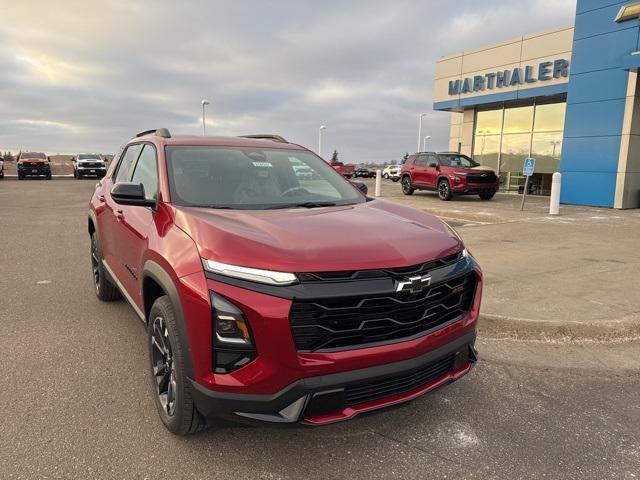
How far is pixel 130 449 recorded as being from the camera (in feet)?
8.86

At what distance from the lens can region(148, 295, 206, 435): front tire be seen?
253 centimetres

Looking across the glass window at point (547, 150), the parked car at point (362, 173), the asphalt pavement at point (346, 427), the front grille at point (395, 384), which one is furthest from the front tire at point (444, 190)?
the parked car at point (362, 173)

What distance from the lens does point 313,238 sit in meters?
2.53

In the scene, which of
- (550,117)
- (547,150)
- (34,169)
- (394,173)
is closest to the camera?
(550,117)

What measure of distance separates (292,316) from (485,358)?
2.38 metres

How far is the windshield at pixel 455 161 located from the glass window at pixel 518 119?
18.9ft

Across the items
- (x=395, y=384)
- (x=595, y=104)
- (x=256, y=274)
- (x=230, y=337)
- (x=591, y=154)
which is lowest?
(x=395, y=384)

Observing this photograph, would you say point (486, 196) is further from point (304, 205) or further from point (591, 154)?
point (304, 205)

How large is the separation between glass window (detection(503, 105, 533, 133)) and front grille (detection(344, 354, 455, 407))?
2274 cm

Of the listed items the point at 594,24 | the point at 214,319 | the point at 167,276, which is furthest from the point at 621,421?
the point at 594,24

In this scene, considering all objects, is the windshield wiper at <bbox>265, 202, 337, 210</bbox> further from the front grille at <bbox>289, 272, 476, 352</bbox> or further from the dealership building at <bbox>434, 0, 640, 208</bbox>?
the dealership building at <bbox>434, 0, 640, 208</bbox>

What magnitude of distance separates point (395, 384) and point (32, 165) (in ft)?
126

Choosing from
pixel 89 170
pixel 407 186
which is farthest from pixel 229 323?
pixel 89 170

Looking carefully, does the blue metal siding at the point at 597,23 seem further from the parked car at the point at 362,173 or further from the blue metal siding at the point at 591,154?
the parked car at the point at 362,173
